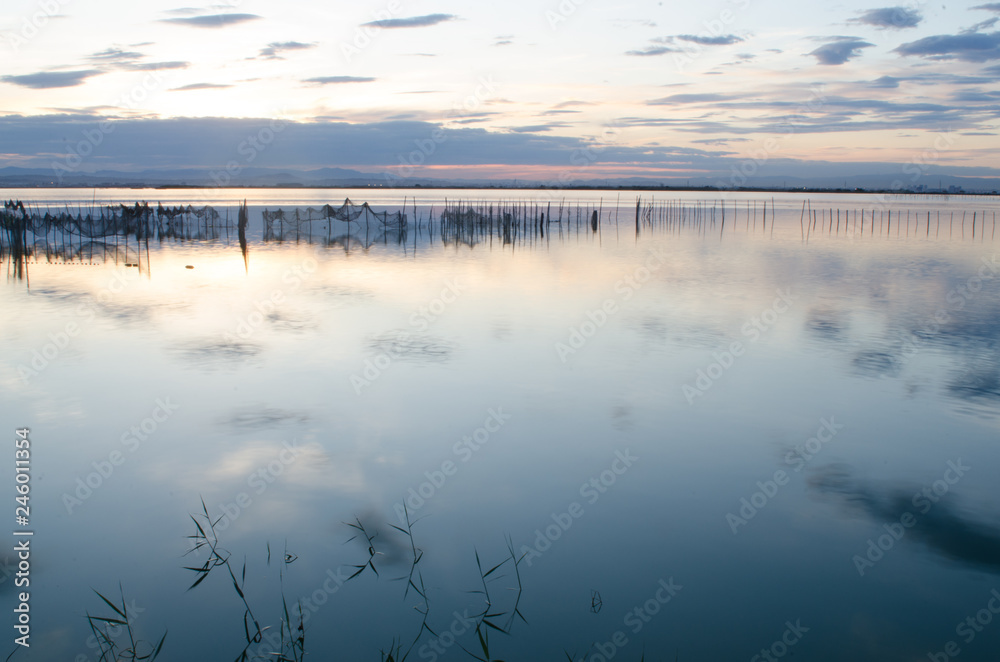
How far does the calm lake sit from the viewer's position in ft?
13.0

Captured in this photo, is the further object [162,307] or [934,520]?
[162,307]

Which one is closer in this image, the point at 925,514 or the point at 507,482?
the point at 925,514

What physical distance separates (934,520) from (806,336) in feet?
21.9

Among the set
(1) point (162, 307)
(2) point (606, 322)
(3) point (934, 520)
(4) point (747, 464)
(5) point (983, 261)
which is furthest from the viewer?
(5) point (983, 261)

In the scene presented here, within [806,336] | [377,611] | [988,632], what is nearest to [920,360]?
[806,336]

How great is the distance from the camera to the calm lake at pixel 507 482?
13.0 ft

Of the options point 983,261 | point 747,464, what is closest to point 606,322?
point 747,464

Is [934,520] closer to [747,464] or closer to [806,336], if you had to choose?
[747,464]

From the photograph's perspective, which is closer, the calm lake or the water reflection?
the calm lake

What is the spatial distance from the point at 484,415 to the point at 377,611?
3.34 metres

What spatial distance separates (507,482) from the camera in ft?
18.8

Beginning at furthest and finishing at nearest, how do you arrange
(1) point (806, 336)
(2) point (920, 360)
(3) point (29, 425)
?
(1) point (806, 336) < (2) point (920, 360) < (3) point (29, 425)

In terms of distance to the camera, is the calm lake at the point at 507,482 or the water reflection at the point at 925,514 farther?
the water reflection at the point at 925,514

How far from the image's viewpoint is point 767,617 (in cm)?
399
